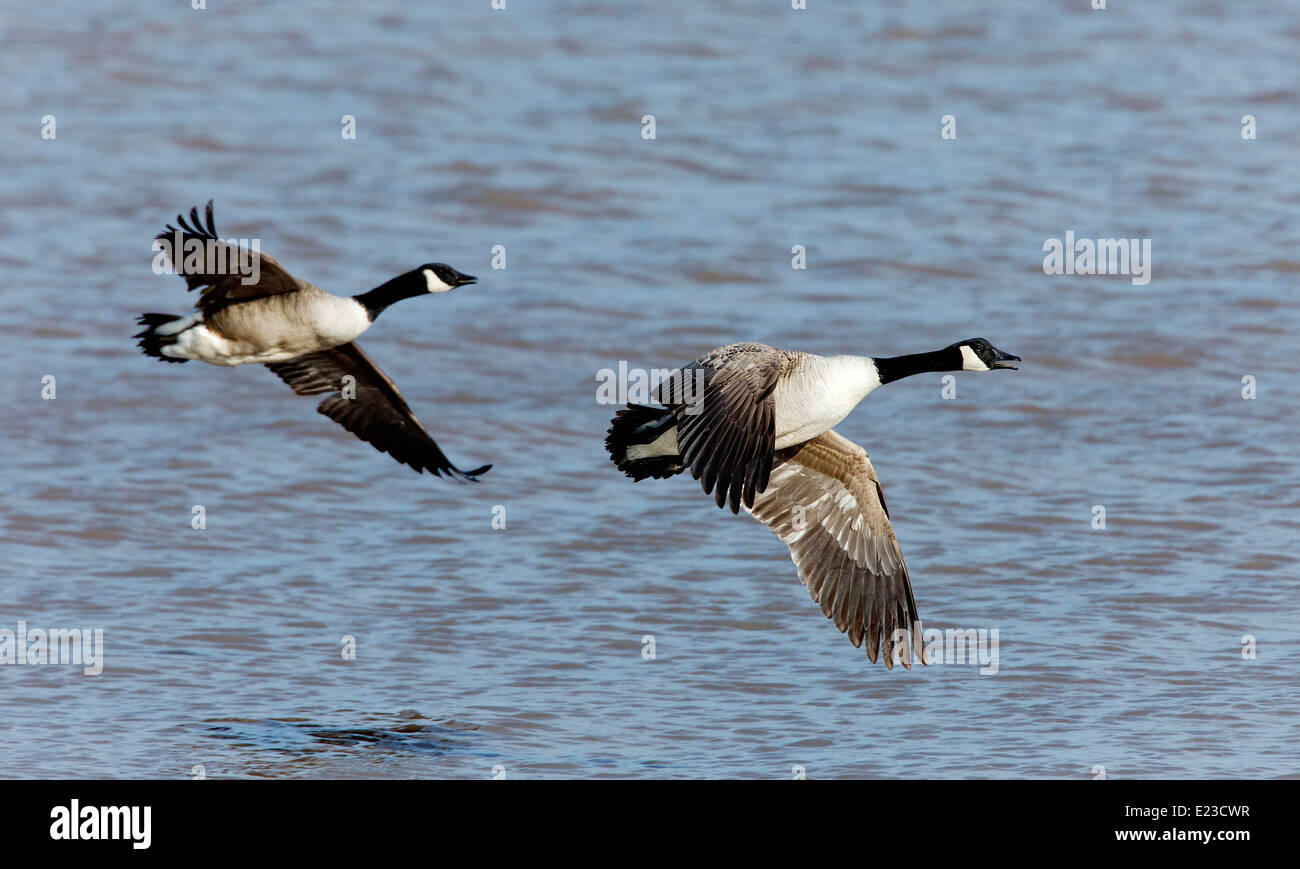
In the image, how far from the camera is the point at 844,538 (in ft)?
→ 28.2

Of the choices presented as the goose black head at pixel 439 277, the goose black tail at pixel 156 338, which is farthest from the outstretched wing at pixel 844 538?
the goose black tail at pixel 156 338

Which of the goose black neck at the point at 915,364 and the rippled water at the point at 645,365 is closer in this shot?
the goose black neck at the point at 915,364

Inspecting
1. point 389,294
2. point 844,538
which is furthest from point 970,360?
point 389,294

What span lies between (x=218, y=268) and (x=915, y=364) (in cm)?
332

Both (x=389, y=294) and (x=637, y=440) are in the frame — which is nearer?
(x=637, y=440)

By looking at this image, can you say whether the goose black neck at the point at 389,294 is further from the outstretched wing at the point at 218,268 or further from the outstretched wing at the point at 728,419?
the outstretched wing at the point at 728,419

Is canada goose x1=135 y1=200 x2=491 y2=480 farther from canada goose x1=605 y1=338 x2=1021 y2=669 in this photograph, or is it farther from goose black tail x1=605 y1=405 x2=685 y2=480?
canada goose x1=605 y1=338 x2=1021 y2=669

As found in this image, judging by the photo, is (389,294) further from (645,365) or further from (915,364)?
(645,365)

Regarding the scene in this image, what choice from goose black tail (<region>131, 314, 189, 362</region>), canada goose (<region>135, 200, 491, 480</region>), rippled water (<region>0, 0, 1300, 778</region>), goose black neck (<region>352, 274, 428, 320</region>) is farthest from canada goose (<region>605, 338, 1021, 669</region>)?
goose black tail (<region>131, 314, 189, 362</region>)

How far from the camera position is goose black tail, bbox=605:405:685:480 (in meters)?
8.02

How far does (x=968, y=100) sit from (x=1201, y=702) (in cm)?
1178

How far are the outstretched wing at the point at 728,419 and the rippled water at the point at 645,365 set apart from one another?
1893 mm

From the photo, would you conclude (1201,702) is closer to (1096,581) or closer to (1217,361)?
(1096,581)

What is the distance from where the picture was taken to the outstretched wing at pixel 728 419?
697 cm
